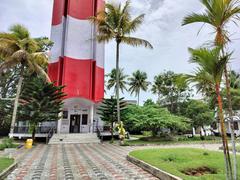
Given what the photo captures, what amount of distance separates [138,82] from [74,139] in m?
20.6

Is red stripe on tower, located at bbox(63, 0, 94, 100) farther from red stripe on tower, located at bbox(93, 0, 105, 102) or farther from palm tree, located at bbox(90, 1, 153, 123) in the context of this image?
palm tree, located at bbox(90, 1, 153, 123)

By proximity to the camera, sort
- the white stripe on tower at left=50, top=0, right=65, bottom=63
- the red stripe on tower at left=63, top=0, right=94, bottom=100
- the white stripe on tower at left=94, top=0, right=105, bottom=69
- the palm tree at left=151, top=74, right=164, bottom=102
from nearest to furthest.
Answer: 1. the red stripe on tower at left=63, top=0, right=94, bottom=100
2. the white stripe on tower at left=50, top=0, right=65, bottom=63
3. the white stripe on tower at left=94, top=0, right=105, bottom=69
4. the palm tree at left=151, top=74, right=164, bottom=102

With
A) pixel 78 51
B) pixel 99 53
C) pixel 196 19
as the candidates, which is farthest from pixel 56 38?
pixel 196 19

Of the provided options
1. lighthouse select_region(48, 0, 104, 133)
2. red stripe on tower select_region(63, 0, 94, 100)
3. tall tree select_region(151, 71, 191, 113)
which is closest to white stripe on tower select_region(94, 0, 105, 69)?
lighthouse select_region(48, 0, 104, 133)

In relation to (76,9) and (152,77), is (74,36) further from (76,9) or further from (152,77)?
(152,77)

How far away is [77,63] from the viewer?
66.4ft

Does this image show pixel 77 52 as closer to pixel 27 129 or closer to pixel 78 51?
pixel 78 51

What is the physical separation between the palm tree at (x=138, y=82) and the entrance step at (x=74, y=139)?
739 inches

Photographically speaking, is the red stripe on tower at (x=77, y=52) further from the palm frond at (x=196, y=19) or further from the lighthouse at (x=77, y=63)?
the palm frond at (x=196, y=19)

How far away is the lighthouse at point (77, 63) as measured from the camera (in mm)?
19344

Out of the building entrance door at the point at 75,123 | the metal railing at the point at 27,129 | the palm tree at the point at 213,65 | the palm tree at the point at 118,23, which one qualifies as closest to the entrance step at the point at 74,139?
the metal railing at the point at 27,129

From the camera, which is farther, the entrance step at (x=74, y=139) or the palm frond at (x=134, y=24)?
the entrance step at (x=74, y=139)

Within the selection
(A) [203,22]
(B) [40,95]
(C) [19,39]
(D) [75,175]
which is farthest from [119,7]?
(D) [75,175]

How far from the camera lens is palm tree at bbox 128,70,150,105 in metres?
34.6
